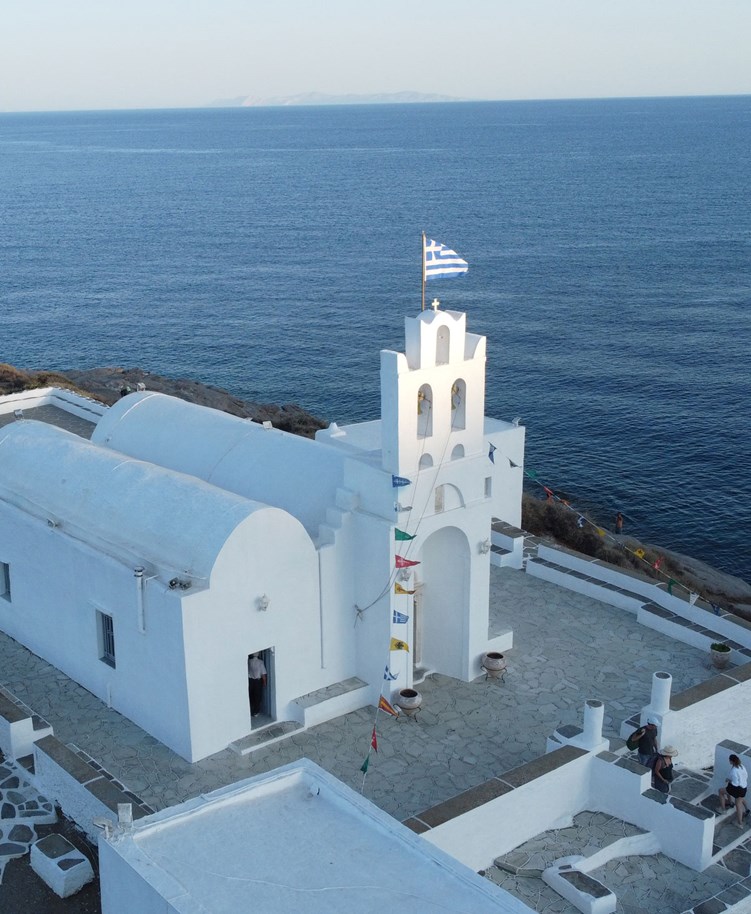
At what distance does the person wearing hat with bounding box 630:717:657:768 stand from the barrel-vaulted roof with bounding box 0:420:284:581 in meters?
7.23

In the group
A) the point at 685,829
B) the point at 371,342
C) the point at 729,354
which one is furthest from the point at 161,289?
the point at 685,829

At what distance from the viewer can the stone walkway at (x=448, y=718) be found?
16734 millimetres

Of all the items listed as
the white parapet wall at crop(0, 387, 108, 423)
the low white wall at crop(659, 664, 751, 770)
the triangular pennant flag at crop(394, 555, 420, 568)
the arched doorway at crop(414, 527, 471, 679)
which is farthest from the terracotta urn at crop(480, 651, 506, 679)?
the white parapet wall at crop(0, 387, 108, 423)

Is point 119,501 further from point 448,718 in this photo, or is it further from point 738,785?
point 738,785

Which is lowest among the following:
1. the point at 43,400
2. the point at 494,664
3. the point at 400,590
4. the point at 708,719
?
the point at 708,719

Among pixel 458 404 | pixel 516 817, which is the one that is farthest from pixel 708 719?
pixel 458 404

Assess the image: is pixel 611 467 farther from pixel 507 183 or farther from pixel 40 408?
pixel 507 183

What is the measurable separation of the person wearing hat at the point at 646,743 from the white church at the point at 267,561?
3.75 meters

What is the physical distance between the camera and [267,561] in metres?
17.3

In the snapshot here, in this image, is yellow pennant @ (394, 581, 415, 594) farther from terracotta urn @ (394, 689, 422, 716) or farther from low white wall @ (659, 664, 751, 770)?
low white wall @ (659, 664, 751, 770)

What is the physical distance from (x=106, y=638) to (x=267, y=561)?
12.0 ft

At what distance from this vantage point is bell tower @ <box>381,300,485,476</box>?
17594 mm

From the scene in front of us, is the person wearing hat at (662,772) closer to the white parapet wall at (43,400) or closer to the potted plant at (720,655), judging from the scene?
the potted plant at (720,655)

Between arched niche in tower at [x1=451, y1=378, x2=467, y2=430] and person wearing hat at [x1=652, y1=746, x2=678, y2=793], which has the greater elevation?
arched niche in tower at [x1=451, y1=378, x2=467, y2=430]
